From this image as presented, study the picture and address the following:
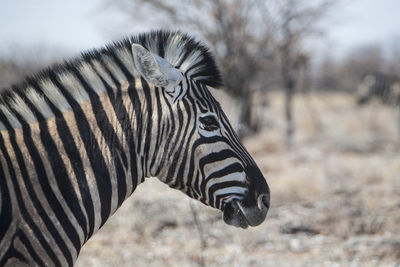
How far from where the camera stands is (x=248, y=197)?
235cm

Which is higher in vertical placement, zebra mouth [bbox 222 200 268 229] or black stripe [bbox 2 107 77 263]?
black stripe [bbox 2 107 77 263]

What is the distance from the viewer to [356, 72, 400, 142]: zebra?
18.6 meters

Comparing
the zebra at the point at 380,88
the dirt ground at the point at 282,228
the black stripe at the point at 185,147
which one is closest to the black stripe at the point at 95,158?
the black stripe at the point at 185,147

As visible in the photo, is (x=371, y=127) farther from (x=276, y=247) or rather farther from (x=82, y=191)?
(x=82, y=191)

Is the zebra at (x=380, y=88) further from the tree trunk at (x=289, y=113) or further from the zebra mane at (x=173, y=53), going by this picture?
the zebra mane at (x=173, y=53)

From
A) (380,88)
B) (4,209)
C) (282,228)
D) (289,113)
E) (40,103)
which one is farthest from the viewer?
(380,88)

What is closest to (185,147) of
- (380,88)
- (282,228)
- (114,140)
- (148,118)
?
(148,118)

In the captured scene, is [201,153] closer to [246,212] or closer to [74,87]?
[246,212]

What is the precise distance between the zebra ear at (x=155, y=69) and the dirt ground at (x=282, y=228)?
162 centimetres

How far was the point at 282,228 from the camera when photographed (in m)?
5.62

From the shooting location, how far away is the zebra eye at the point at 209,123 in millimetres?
2371

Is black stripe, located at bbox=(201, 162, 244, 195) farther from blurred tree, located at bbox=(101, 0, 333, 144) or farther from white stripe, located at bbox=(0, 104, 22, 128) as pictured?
blurred tree, located at bbox=(101, 0, 333, 144)

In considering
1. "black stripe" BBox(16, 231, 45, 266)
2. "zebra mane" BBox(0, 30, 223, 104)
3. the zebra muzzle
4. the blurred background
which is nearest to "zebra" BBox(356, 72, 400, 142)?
the blurred background

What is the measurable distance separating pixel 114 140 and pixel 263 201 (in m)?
0.80
